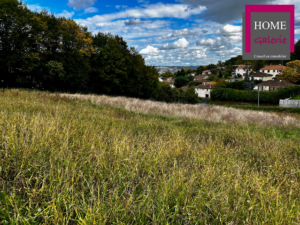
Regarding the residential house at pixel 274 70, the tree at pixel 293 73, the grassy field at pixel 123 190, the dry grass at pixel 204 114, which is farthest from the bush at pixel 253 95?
the grassy field at pixel 123 190

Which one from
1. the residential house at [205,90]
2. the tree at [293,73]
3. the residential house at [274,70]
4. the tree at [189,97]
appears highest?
the residential house at [274,70]

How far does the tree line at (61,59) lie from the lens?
24922 mm

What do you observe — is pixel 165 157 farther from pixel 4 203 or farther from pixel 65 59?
pixel 65 59

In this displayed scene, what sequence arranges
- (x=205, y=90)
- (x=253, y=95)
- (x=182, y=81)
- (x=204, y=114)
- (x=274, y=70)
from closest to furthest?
(x=204, y=114) → (x=253, y=95) → (x=205, y=90) → (x=274, y=70) → (x=182, y=81)

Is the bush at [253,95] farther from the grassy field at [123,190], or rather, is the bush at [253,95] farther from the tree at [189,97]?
the grassy field at [123,190]

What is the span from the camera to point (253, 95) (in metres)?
51.7

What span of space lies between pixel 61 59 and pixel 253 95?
46105 millimetres

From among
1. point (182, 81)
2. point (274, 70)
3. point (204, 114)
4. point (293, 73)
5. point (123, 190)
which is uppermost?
point (274, 70)

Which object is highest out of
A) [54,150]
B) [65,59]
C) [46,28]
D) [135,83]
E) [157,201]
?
[46,28]

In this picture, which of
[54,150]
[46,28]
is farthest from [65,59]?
[54,150]

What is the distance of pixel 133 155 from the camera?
3609 millimetres

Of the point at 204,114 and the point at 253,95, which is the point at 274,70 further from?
the point at 204,114

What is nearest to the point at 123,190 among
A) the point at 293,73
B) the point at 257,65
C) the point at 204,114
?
the point at 204,114

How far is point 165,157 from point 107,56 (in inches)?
1304
